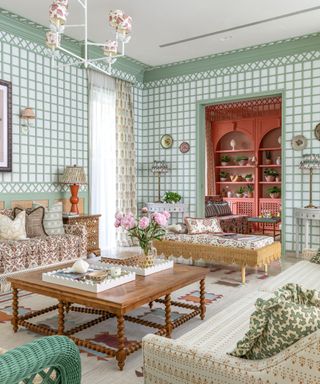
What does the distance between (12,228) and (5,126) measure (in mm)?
1620

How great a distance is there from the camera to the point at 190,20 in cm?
619

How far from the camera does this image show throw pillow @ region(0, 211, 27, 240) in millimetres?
5211

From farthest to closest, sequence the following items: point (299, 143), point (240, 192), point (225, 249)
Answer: point (240, 192)
point (299, 143)
point (225, 249)

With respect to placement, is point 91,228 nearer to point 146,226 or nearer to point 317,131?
point 146,226

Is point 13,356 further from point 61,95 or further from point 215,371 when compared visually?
point 61,95

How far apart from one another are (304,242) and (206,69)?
3.84 metres

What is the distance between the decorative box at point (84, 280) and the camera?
3.09 metres

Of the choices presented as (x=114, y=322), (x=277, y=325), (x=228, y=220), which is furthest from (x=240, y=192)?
(x=277, y=325)

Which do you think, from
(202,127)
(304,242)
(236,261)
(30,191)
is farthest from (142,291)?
(202,127)

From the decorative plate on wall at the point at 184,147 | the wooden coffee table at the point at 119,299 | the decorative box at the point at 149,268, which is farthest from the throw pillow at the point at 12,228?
the decorative plate on wall at the point at 184,147

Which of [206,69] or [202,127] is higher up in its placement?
[206,69]

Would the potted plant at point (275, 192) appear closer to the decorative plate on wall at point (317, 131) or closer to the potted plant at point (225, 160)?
the potted plant at point (225, 160)

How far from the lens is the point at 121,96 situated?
322 inches

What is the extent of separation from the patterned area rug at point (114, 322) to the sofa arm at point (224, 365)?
754 millimetres
